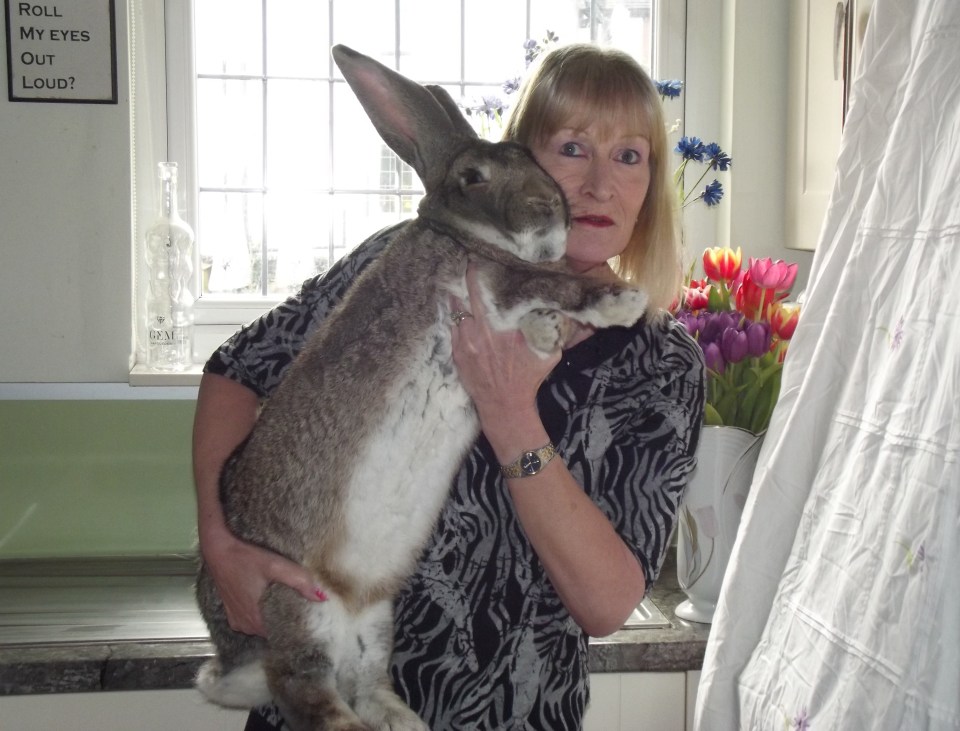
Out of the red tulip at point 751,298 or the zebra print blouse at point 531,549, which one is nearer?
the zebra print blouse at point 531,549

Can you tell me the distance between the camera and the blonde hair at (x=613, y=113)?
54.6 inches

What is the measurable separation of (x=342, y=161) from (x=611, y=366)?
152 centimetres

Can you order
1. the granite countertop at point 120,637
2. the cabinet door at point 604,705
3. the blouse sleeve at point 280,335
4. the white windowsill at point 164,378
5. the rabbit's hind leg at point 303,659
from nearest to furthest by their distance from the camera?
the rabbit's hind leg at point 303,659, the blouse sleeve at point 280,335, the granite countertop at point 120,637, the cabinet door at point 604,705, the white windowsill at point 164,378

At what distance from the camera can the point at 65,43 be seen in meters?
2.23

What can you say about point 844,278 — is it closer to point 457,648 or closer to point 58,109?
point 457,648

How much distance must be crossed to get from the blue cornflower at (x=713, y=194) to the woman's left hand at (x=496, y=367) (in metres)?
1.21

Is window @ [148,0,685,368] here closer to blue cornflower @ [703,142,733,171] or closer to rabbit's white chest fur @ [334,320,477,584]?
blue cornflower @ [703,142,733,171]

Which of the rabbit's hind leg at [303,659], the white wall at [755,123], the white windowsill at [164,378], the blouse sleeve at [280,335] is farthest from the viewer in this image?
the white wall at [755,123]

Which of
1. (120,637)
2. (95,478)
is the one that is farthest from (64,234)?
(120,637)

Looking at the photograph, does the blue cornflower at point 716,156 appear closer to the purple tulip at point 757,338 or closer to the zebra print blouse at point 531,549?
the purple tulip at point 757,338

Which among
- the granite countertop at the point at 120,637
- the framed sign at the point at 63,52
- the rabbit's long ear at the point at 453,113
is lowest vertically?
the granite countertop at the point at 120,637

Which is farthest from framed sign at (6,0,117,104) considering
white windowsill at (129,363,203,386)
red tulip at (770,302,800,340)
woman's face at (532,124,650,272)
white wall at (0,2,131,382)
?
red tulip at (770,302,800,340)

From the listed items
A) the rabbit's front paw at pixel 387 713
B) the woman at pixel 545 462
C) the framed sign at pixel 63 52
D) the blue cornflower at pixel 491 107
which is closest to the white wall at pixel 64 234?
the framed sign at pixel 63 52

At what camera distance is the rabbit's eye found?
1288 mm
